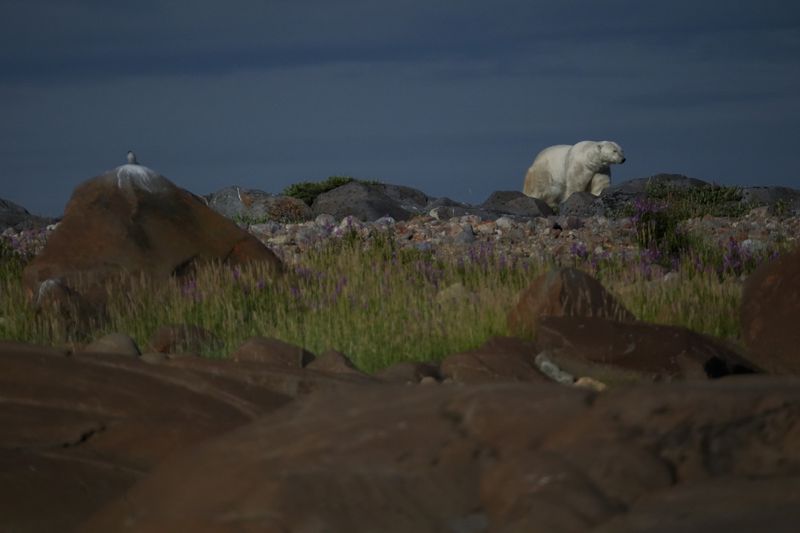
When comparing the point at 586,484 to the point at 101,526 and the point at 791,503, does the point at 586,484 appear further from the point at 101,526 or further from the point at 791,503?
the point at 101,526

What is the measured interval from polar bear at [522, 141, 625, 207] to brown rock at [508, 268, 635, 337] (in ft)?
70.6

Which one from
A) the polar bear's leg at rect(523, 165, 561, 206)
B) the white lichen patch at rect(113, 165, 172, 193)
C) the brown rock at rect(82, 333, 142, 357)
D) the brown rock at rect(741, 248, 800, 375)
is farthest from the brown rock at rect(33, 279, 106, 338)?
the polar bear's leg at rect(523, 165, 561, 206)

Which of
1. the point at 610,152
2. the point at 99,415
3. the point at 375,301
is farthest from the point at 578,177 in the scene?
the point at 99,415

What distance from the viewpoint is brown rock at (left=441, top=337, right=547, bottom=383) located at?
21.5 feet

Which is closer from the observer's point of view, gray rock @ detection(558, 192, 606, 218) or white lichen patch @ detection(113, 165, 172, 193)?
white lichen patch @ detection(113, 165, 172, 193)

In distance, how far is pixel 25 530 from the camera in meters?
4.11

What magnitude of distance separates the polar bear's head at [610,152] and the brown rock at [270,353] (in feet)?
75.6

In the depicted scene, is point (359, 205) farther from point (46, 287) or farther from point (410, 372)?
point (410, 372)

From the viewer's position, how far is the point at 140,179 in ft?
34.9

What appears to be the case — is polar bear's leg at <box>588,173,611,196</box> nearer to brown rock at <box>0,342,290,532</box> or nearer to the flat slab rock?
brown rock at <box>0,342,290,532</box>

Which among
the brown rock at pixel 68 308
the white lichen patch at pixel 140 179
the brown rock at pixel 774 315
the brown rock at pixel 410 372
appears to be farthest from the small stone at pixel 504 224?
the brown rock at pixel 410 372

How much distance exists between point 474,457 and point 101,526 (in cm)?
127

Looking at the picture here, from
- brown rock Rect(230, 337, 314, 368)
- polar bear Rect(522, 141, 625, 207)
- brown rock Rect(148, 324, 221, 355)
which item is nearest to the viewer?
brown rock Rect(230, 337, 314, 368)

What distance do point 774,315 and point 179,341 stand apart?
4341 mm
